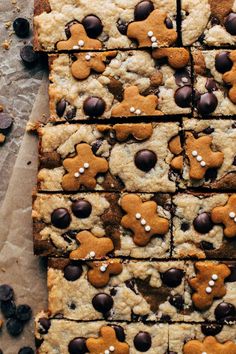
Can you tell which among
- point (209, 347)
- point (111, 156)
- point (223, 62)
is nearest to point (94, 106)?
point (111, 156)

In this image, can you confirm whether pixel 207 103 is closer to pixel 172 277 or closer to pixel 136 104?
pixel 136 104

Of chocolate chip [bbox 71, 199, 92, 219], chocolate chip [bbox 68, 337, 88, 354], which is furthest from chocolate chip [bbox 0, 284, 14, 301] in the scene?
chocolate chip [bbox 71, 199, 92, 219]

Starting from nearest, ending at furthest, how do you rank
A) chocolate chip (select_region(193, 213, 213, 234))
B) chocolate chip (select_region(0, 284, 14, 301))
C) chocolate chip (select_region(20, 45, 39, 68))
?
chocolate chip (select_region(193, 213, 213, 234)), chocolate chip (select_region(0, 284, 14, 301)), chocolate chip (select_region(20, 45, 39, 68))

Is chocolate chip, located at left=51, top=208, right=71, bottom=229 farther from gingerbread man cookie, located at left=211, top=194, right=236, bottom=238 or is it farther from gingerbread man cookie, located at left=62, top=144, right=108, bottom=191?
gingerbread man cookie, located at left=211, top=194, right=236, bottom=238

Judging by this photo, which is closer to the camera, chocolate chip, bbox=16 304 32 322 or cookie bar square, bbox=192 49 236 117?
cookie bar square, bbox=192 49 236 117

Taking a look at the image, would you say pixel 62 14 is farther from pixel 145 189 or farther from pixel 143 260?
pixel 143 260

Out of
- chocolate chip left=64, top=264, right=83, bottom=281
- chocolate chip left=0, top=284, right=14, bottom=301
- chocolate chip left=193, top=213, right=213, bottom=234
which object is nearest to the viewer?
chocolate chip left=193, top=213, right=213, bottom=234
